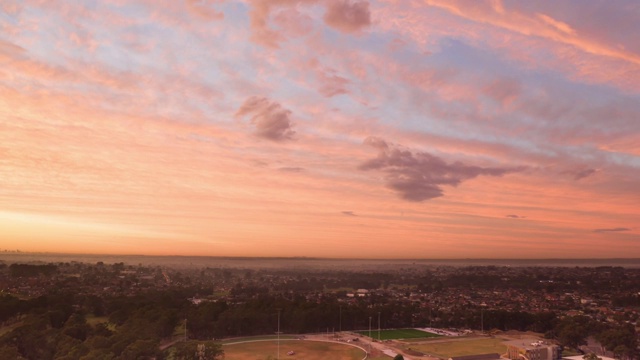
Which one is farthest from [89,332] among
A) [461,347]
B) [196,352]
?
[461,347]

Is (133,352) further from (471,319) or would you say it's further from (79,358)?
(471,319)

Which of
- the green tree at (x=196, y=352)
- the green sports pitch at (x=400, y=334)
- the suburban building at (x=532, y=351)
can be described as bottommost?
the green sports pitch at (x=400, y=334)

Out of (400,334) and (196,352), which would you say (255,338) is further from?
(400,334)

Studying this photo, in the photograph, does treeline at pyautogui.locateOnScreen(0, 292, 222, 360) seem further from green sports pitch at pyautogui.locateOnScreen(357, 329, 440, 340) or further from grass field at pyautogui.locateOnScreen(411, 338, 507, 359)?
green sports pitch at pyautogui.locateOnScreen(357, 329, 440, 340)

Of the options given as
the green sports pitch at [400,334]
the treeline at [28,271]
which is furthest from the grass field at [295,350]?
the treeline at [28,271]

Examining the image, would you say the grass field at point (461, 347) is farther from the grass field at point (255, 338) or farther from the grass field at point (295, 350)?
the grass field at point (255, 338)

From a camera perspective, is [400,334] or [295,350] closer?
[295,350]
